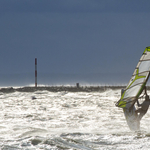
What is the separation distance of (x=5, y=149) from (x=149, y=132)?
5142 mm

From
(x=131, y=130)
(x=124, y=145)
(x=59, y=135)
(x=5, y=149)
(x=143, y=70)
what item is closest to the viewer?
(x=5, y=149)

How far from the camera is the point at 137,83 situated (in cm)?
1058

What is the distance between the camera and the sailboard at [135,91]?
9.78m

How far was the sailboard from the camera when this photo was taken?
32.1 ft

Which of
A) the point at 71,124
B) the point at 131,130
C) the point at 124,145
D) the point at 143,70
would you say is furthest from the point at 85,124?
the point at 124,145

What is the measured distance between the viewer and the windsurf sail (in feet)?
31.9

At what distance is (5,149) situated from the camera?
739cm

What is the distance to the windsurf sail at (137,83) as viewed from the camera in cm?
972

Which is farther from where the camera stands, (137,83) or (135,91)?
(137,83)

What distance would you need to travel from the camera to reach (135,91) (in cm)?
1008

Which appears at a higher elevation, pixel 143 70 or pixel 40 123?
pixel 143 70

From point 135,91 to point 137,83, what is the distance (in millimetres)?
602

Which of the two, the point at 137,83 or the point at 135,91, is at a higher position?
the point at 137,83

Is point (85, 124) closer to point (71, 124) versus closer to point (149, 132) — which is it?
point (71, 124)
